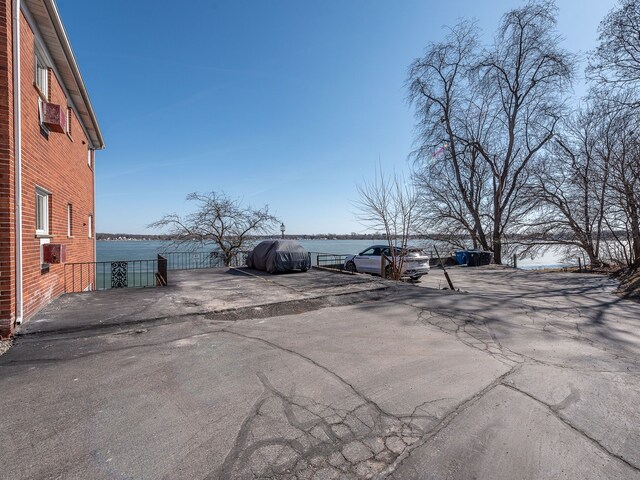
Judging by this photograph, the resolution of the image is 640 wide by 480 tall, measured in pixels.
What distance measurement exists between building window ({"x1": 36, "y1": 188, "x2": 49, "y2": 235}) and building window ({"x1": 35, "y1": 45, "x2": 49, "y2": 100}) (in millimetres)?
2220

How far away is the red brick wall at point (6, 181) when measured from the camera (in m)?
4.73

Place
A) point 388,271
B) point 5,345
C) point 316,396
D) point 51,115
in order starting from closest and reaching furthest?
point 316,396
point 5,345
point 51,115
point 388,271

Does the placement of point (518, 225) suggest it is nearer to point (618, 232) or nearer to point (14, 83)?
point (618, 232)

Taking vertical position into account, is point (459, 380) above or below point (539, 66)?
below

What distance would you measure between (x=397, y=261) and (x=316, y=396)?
32.9ft

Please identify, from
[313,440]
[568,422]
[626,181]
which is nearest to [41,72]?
[313,440]

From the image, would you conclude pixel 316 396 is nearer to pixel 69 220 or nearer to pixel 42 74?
pixel 42 74

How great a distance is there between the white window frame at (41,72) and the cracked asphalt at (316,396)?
17.2 ft

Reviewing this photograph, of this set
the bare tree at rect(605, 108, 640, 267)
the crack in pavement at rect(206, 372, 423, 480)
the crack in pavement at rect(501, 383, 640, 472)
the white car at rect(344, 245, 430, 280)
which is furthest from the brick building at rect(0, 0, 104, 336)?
the bare tree at rect(605, 108, 640, 267)

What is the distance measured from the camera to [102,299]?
23.9ft

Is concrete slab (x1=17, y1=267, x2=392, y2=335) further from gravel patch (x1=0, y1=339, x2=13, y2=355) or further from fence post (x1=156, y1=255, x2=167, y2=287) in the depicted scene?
fence post (x1=156, y1=255, x2=167, y2=287)

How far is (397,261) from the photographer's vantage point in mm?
12570

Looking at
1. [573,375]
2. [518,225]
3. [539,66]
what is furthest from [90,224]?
[539,66]

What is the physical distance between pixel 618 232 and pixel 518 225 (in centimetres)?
627
